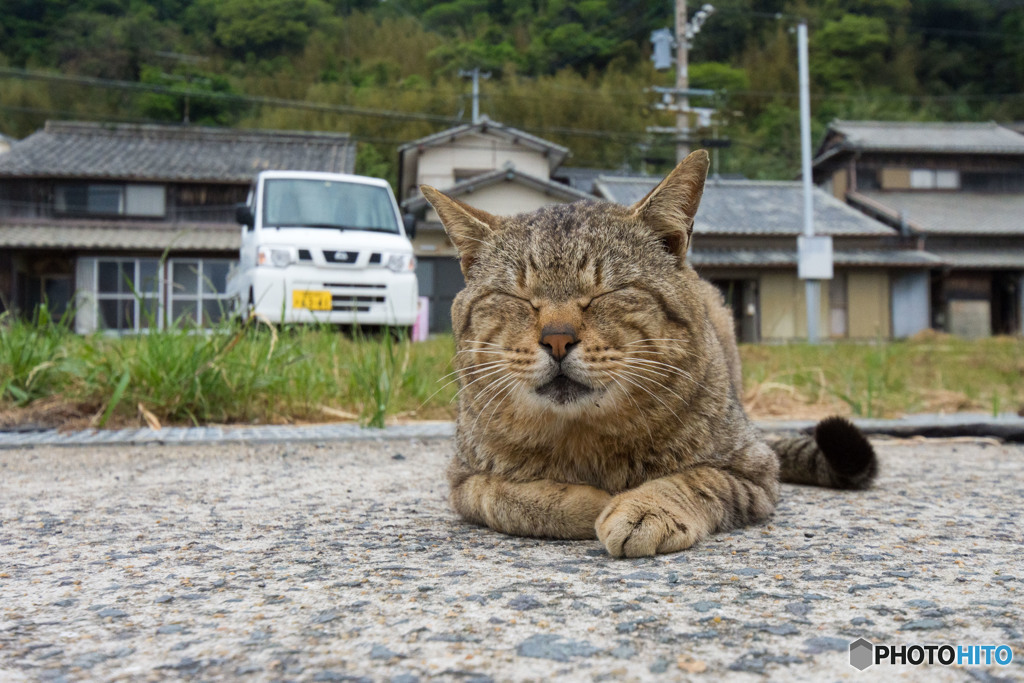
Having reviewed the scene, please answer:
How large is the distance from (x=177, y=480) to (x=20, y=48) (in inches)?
1157

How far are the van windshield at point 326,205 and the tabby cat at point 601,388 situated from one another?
6.64 meters

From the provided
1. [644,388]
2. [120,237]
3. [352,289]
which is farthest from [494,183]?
[644,388]

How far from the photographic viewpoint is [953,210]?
79.0 feet

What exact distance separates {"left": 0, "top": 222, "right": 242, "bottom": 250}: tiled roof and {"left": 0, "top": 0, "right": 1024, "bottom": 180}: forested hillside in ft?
12.2

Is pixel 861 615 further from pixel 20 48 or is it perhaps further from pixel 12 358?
pixel 20 48

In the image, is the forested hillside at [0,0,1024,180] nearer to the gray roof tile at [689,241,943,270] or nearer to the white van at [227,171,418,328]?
the gray roof tile at [689,241,943,270]

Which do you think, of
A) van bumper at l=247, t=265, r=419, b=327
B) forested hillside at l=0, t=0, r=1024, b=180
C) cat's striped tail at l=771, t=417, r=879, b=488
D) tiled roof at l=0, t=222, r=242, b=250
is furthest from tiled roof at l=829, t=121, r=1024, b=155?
cat's striped tail at l=771, t=417, r=879, b=488

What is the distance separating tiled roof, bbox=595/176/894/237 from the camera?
2128 centimetres

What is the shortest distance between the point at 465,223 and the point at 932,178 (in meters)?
27.1

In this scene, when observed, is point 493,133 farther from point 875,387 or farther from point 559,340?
point 559,340

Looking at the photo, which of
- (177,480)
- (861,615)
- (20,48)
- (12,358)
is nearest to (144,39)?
(20,48)

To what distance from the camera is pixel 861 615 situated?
3.94 ft

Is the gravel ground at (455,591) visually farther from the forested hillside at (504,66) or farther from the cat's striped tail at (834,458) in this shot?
the forested hillside at (504,66)

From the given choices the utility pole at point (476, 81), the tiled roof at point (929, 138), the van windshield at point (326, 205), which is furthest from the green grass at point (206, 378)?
the tiled roof at point (929, 138)
